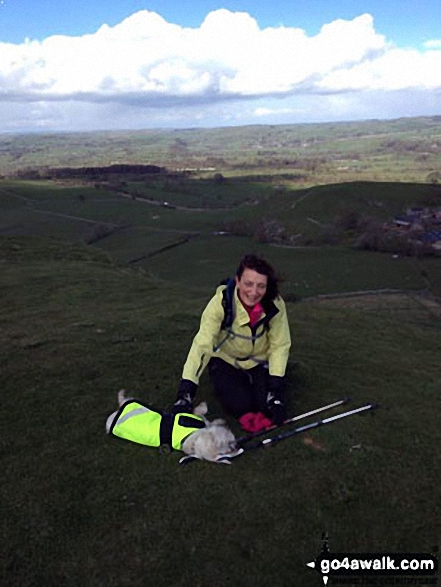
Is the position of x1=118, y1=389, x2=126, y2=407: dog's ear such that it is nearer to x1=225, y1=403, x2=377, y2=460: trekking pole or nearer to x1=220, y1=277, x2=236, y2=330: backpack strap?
x1=220, y1=277, x2=236, y2=330: backpack strap

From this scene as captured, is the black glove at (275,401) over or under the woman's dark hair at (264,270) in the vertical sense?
under

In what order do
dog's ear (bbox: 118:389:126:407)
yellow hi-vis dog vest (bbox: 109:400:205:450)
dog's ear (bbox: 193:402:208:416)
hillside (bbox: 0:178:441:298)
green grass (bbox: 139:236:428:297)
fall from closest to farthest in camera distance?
1. yellow hi-vis dog vest (bbox: 109:400:205:450)
2. dog's ear (bbox: 193:402:208:416)
3. dog's ear (bbox: 118:389:126:407)
4. green grass (bbox: 139:236:428:297)
5. hillside (bbox: 0:178:441:298)

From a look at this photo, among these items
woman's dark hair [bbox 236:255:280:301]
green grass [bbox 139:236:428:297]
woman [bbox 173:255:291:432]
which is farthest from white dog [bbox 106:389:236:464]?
green grass [bbox 139:236:428:297]

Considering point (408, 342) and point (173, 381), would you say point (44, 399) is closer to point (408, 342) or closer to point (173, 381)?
point (173, 381)

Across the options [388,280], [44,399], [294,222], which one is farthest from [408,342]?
[294,222]

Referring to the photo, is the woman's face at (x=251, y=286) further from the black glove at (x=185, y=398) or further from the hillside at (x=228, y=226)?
the hillside at (x=228, y=226)

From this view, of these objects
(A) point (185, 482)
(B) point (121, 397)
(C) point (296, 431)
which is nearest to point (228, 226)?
(B) point (121, 397)

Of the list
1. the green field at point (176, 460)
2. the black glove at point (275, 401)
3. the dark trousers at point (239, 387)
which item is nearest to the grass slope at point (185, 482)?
the green field at point (176, 460)
